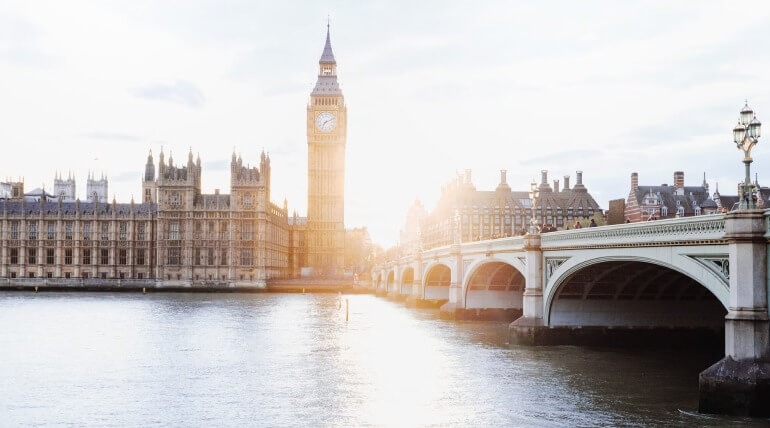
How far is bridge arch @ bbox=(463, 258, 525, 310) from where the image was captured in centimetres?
6125

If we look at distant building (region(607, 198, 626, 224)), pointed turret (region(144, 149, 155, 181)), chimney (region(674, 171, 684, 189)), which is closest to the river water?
distant building (region(607, 198, 626, 224))

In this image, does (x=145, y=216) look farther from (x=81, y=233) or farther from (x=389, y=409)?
(x=389, y=409)

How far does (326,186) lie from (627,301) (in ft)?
398

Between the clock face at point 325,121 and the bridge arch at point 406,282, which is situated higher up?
the clock face at point 325,121

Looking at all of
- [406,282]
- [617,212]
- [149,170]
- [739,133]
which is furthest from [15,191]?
[739,133]

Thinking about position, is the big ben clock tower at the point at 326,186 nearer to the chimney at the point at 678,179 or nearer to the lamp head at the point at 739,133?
the chimney at the point at 678,179

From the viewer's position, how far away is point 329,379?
1280 inches

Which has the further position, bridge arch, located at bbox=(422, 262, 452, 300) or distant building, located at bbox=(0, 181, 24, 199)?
distant building, located at bbox=(0, 181, 24, 199)

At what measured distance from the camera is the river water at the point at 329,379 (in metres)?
25.3

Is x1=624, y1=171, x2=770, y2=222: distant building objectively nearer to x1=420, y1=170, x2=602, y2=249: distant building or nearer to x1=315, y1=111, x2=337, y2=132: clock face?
x1=420, y1=170, x2=602, y2=249: distant building

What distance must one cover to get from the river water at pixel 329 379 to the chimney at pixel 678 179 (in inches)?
2545

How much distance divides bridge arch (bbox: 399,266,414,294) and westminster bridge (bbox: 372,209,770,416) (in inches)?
667

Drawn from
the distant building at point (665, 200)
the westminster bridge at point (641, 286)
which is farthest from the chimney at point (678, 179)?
the westminster bridge at point (641, 286)

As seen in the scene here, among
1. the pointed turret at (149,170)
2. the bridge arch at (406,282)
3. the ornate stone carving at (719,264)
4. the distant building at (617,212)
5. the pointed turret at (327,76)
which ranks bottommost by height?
the bridge arch at (406,282)
